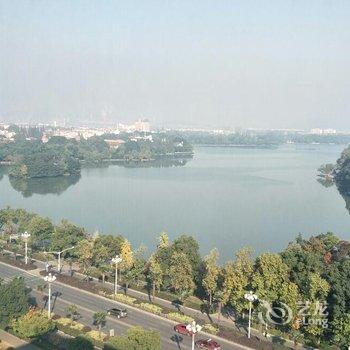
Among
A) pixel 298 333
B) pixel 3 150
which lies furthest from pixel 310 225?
pixel 3 150

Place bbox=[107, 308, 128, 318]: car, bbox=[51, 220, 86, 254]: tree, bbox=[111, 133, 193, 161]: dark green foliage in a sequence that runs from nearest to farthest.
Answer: bbox=[107, 308, 128, 318]: car < bbox=[51, 220, 86, 254]: tree < bbox=[111, 133, 193, 161]: dark green foliage

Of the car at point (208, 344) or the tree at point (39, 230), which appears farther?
the tree at point (39, 230)

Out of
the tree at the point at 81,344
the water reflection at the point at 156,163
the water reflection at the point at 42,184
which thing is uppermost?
the tree at the point at 81,344

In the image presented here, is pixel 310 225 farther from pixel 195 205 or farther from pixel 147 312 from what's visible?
pixel 147 312

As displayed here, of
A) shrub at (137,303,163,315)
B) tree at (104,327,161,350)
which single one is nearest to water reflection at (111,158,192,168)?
shrub at (137,303,163,315)

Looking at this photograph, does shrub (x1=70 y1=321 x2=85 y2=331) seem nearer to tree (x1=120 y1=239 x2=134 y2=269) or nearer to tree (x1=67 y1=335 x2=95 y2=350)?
tree (x1=67 y1=335 x2=95 y2=350)

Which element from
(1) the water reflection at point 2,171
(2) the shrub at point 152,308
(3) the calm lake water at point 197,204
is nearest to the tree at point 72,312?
(2) the shrub at point 152,308

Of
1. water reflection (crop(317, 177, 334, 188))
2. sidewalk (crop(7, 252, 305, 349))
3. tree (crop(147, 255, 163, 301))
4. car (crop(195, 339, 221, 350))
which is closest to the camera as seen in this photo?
car (crop(195, 339, 221, 350))

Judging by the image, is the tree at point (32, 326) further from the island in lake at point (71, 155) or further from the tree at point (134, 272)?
the island in lake at point (71, 155)
